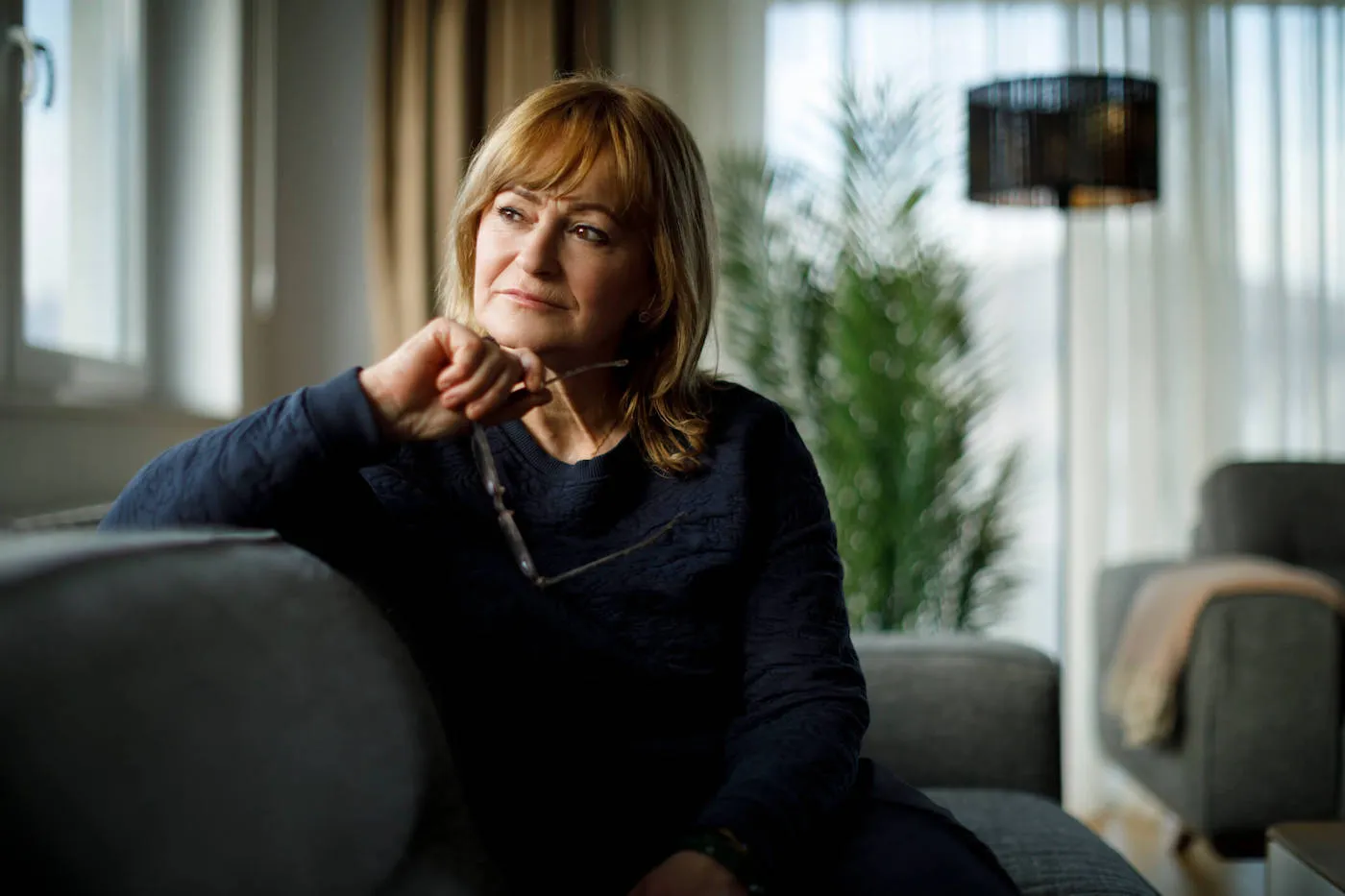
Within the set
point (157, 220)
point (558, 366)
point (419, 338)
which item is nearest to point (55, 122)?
point (157, 220)

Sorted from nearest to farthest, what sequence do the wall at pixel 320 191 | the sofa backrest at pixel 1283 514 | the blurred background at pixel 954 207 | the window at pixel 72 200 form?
the window at pixel 72 200
the blurred background at pixel 954 207
the sofa backrest at pixel 1283 514
the wall at pixel 320 191

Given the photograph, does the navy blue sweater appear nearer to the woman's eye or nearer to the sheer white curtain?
the woman's eye

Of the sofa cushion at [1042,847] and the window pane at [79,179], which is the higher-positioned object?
the window pane at [79,179]

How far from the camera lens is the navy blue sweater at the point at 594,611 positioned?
88 cm

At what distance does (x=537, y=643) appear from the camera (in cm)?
103

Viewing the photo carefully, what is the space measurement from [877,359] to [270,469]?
2405 millimetres

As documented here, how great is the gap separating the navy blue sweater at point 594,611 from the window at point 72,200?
0.76 m

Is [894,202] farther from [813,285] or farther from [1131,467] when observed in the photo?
[1131,467]

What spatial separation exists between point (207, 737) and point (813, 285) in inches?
113

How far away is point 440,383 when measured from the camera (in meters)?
0.90

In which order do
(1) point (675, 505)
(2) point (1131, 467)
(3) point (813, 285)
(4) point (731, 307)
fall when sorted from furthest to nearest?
(2) point (1131, 467) → (4) point (731, 307) → (3) point (813, 285) → (1) point (675, 505)

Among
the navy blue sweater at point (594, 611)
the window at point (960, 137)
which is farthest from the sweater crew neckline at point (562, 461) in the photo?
the window at point (960, 137)

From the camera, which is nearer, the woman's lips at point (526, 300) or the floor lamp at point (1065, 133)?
the woman's lips at point (526, 300)

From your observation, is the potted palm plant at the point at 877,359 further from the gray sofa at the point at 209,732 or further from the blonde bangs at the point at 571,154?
the gray sofa at the point at 209,732
